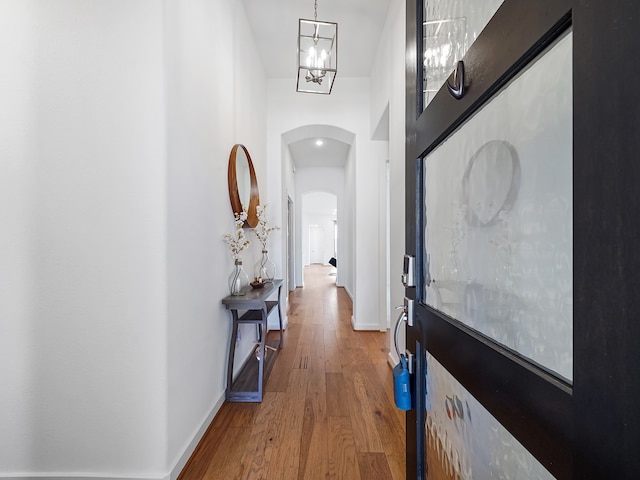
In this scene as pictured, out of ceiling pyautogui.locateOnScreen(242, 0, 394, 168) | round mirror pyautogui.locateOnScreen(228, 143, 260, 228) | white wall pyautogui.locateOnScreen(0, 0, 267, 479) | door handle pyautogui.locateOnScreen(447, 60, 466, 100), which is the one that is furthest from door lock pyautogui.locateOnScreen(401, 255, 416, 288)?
ceiling pyautogui.locateOnScreen(242, 0, 394, 168)

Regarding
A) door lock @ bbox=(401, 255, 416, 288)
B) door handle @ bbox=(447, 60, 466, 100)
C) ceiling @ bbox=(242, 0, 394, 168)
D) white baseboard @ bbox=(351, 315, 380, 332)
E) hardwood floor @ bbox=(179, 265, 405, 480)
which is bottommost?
hardwood floor @ bbox=(179, 265, 405, 480)

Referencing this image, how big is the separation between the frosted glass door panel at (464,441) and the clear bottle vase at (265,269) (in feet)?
7.07

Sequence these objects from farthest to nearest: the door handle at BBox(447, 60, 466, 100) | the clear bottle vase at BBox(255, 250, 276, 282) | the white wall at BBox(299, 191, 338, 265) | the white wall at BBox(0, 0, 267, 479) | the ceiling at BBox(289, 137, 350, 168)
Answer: the white wall at BBox(299, 191, 338, 265), the ceiling at BBox(289, 137, 350, 168), the clear bottle vase at BBox(255, 250, 276, 282), the white wall at BBox(0, 0, 267, 479), the door handle at BBox(447, 60, 466, 100)

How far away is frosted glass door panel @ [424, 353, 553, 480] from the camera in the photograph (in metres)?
0.52

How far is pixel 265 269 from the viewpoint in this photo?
2975 mm

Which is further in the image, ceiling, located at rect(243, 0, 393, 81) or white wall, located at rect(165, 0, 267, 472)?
ceiling, located at rect(243, 0, 393, 81)

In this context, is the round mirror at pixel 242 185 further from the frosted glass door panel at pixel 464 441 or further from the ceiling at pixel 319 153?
the ceiling at pixel 319 153

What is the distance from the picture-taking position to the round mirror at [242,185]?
7.42ft

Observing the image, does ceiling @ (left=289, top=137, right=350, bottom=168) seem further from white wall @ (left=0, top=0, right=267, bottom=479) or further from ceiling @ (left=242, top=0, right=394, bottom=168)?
white wall @ (left=0, top=0, right=267, bottom=479)

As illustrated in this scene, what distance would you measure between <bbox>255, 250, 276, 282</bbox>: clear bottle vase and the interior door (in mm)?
2131

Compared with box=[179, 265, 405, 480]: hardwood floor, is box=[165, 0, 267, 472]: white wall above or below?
above

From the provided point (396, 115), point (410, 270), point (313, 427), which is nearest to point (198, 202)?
point (410, 270)

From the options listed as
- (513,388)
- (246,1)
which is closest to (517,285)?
(513,388)

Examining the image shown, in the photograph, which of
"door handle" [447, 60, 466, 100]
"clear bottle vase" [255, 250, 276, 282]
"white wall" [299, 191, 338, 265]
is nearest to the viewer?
"door handle" [447, 60, 466, 100]
